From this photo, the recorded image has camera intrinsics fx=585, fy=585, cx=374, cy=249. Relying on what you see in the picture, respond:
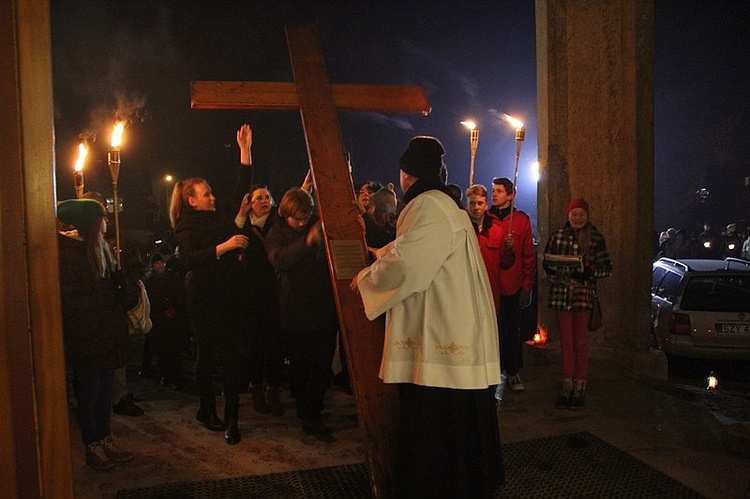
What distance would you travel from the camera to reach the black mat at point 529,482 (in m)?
3.80

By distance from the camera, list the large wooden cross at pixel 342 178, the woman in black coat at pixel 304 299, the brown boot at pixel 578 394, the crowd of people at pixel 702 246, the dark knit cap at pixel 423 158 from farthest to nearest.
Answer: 1. the crowd of people at pixel 702 246
2. the brown boot at pixel 578 394
3. the woman in black coat at pixel 304 299
4. the large wooden cross at pixel 342 178
5. the dark knit cap at pixel 423 158

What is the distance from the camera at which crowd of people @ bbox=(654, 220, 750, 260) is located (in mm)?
17672

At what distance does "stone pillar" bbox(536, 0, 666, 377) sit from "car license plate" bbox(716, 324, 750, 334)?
1.97 m

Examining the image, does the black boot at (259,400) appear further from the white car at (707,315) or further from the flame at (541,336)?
the white car at (707,315)

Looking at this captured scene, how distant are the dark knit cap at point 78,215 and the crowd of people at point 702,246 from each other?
679 inches

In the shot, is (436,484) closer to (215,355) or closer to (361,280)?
(361,280)

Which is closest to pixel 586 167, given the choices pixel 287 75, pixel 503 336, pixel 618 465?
pixel 503 336

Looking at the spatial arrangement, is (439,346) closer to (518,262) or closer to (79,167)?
(518,262)

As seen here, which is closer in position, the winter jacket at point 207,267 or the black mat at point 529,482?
the black mat at point 529,482

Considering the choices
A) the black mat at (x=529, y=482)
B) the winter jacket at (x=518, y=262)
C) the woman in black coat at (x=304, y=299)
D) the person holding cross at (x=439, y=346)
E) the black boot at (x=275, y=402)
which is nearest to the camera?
the person holding cross at (x=439, y=346)

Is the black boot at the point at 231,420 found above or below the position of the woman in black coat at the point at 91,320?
below

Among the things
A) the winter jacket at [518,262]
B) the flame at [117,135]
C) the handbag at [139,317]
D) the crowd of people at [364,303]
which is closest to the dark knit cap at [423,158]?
the crowd of people at [364,303]

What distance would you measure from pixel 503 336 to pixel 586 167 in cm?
254

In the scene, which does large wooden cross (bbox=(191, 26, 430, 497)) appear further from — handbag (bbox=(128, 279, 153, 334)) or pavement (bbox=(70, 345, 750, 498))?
handbag (bbox=(128, 279, 153, 334))
